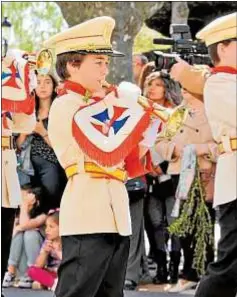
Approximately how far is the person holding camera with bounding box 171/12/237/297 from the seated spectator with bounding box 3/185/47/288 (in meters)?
2.15

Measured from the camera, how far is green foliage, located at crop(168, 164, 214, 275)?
4.98 m

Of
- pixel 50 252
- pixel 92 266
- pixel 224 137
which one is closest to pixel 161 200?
pixel 50 252

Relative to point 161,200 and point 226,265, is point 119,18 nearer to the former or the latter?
point 161,200

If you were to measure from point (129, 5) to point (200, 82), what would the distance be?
2.69 meters

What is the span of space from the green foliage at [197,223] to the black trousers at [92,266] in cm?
152

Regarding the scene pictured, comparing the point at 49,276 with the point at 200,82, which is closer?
the point at 200,82

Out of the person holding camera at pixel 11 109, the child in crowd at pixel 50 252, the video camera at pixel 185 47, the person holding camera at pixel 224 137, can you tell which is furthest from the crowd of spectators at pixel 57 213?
the person holding camera at pixel 224 137

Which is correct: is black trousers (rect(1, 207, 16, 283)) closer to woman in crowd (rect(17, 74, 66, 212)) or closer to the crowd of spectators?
the crowd of spectators

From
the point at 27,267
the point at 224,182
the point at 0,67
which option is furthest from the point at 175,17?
the point at 224,182

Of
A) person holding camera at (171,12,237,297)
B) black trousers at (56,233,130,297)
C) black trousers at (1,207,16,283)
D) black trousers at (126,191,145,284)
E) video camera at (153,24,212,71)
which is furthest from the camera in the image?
black trousers at (126,191,145,284)

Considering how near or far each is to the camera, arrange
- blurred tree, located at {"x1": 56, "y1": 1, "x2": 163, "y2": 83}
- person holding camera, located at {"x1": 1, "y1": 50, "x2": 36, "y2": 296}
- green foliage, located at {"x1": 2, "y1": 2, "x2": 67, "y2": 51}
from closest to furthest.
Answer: person holding camera, located at {"x1": 1, "y1": 50, "x2": 36, "y2": 296}, blurred tree, located at {"x1": 56, "y1": 1, "x2": 163, "y2": 83}, green foliage, located at {"x1": 2, "y1": 2, "x2": 67, "y2": 51}

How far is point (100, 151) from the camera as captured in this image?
3377mm

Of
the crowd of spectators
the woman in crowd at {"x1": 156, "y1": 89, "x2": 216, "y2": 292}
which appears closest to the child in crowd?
the crowd of spectators

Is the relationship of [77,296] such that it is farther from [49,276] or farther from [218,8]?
[218,8]
